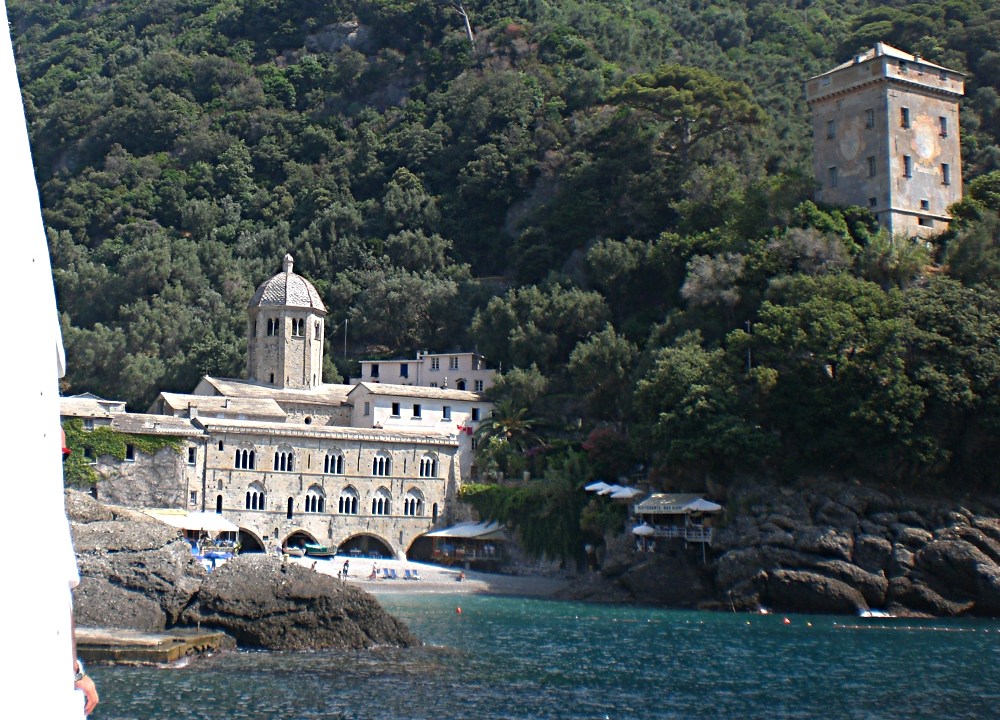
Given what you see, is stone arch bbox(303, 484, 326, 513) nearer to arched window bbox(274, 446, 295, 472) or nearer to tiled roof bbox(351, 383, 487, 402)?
arched window bbox(274, 446, 295, 472)

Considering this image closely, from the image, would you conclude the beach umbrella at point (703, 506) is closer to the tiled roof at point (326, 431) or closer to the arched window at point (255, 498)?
the tiled roof at point (326, 431)

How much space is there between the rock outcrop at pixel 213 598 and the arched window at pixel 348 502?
27361mm

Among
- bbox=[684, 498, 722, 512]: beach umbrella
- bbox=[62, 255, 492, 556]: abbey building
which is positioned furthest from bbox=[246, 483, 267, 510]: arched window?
bbox=[684, 498, 722, 512]: beach umbrella

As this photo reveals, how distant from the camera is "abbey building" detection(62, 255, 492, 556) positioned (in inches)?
2219

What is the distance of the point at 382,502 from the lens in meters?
60.7

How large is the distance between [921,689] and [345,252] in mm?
57344

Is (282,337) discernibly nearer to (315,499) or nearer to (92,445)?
(315,499)

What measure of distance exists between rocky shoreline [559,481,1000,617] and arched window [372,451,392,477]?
1577 cm

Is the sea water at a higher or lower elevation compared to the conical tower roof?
A: lower

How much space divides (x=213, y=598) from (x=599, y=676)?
9.93 m

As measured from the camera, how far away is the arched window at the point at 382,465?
60.8 meters

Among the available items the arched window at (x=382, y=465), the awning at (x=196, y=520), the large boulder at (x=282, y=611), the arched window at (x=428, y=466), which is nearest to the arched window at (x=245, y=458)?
the awning at (x=196, y=520)

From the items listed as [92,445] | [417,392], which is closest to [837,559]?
[417,392]

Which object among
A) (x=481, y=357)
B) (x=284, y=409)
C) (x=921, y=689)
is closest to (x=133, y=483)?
(x=284, y=409)
